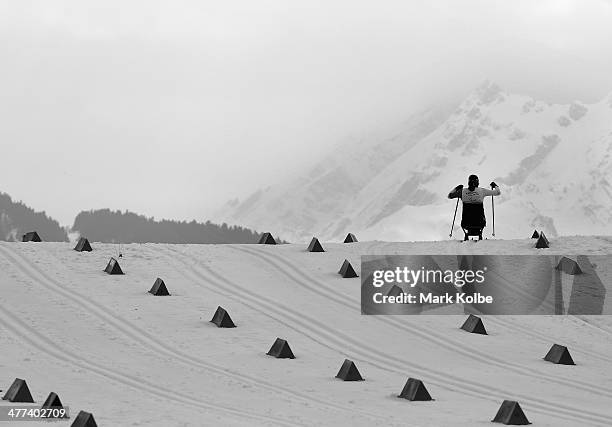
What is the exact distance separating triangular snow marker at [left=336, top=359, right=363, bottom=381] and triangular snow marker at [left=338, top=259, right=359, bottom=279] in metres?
6.99

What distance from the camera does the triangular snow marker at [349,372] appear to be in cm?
1744

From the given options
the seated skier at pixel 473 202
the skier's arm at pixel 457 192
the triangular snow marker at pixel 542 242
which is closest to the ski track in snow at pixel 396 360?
the seated skier at pixel 473 202

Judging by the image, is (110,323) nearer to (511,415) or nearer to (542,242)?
(511,415)

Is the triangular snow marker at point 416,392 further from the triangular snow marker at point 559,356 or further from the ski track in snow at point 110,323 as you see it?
the triangular snow marker at point 559,356

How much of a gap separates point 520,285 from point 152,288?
7327 mm

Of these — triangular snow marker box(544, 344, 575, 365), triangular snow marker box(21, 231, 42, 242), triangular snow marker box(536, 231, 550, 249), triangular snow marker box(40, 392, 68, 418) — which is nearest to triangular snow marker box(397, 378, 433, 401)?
triangular snow marker box(544, 344, 575, 365)

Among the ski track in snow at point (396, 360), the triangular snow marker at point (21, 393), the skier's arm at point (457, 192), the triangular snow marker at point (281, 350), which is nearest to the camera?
the triangular snow marker at point (21, 393)

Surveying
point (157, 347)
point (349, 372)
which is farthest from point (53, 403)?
point (349, 372)

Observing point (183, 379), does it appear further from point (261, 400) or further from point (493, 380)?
point (493, 380)

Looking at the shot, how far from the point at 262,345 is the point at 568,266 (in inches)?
329

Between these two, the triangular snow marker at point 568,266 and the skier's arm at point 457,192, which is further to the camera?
the skier's arm at point 457,192

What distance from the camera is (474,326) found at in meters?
21.3

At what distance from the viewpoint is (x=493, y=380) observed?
59.5 ft

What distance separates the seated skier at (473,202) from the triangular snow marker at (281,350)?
7664mm
